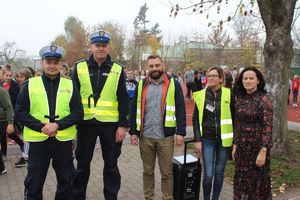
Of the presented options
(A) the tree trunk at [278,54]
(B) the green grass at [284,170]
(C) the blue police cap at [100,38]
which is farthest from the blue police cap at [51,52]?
(A) the tree trunk at [278,54]

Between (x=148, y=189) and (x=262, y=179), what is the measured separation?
4.97 ft

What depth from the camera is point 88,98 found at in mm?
4184

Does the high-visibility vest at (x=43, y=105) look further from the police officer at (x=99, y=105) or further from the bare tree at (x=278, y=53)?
the bare tree at (x=278, y=53)

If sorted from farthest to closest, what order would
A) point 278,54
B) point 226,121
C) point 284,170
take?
point 278,54 < point 284,170 < point 226,121

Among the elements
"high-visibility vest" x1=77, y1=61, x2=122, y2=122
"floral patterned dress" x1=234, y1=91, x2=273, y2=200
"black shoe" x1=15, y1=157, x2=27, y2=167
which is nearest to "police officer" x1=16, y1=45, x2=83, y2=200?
"high-visibility vest" x1=77, y1=61, x2=122, y2=122

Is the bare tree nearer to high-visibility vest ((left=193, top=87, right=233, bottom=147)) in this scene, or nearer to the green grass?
the green grass

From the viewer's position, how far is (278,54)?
6.66 meters

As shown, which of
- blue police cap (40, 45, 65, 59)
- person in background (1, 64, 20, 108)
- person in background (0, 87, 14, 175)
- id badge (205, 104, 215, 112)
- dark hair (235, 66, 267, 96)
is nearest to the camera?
blue police cap (40, 45, 65, 59)

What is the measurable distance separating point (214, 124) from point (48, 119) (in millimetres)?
2130

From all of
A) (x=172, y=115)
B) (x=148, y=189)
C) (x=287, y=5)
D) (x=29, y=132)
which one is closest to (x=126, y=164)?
(x=148, y=189)

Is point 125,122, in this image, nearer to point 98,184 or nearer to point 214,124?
point 214,124

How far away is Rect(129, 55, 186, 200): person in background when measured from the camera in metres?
4.29

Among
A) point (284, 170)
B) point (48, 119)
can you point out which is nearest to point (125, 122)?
point (48, 119)

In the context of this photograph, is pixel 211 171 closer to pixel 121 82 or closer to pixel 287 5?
pixel 121 82
